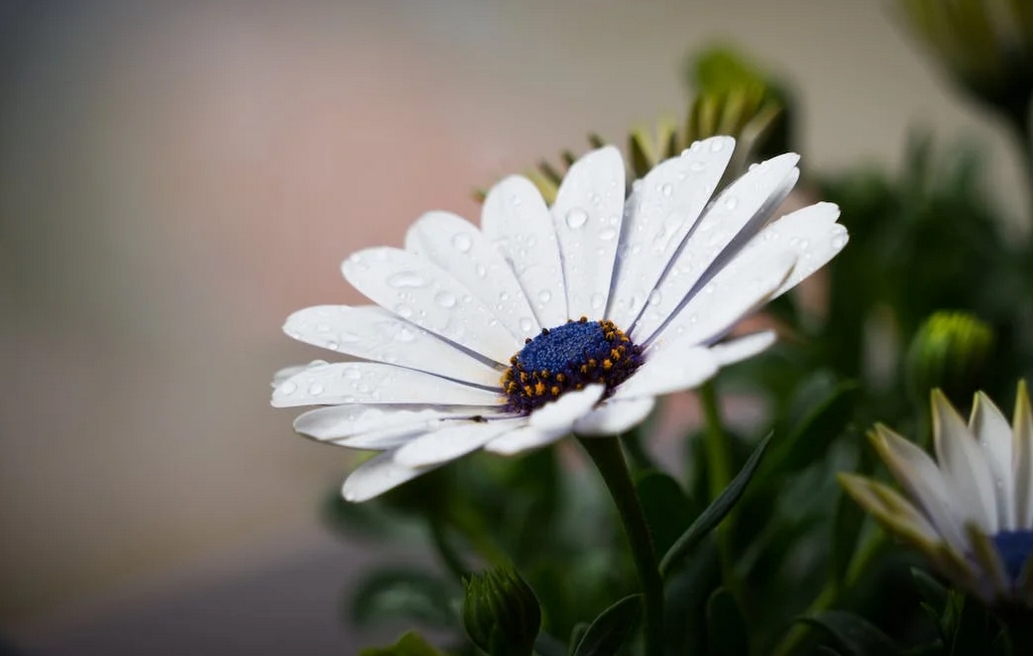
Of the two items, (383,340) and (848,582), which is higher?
(383,340)

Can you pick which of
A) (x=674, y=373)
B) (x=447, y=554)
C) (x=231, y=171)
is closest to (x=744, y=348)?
(x=674, y=373)

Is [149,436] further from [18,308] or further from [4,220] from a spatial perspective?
[4,220]

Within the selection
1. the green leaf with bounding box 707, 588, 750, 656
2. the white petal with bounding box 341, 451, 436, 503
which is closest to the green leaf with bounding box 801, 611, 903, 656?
the green leaf with bounding box 707, 588, 750, 656

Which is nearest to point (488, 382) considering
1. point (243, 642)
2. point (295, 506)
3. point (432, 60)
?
point (243, 642)

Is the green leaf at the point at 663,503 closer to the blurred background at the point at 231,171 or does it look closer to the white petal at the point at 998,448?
the white petal at the point at 998,448

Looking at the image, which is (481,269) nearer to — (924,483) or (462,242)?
(462,242)
